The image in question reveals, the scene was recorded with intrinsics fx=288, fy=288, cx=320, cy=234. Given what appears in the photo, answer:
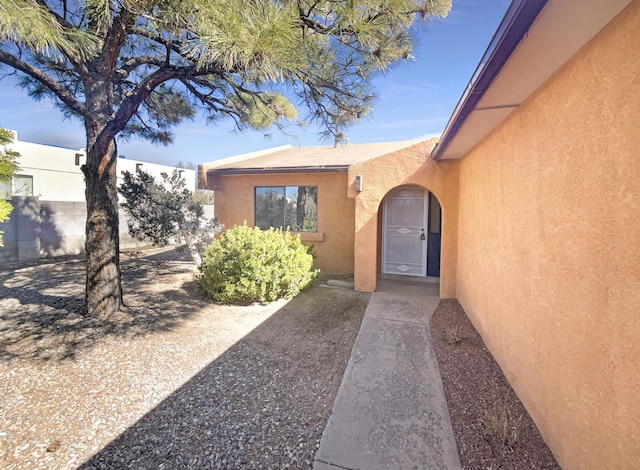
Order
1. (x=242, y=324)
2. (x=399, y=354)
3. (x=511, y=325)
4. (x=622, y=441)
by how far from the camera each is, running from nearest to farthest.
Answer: (x=622, y=441)
(x=511, y=325)
(x=399, y=354)
(x=242, y=324)

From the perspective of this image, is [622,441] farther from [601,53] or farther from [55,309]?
[55,309]

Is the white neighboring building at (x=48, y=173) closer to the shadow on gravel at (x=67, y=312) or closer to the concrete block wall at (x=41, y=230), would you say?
the concrete block wall at (x=41, y=230)

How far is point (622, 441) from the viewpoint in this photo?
171 cm

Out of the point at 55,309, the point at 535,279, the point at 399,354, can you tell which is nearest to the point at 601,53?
the point at 535,279

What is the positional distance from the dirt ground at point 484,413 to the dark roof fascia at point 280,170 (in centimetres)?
565

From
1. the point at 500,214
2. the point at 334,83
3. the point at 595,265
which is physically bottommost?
the point at 595,265

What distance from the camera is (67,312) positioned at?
520 cm

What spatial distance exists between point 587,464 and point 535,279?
1.47 meters

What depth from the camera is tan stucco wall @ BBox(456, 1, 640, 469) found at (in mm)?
1724

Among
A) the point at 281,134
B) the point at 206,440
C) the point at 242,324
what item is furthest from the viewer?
the point at 281,134

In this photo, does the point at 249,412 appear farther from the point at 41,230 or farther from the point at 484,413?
the point at 41,230

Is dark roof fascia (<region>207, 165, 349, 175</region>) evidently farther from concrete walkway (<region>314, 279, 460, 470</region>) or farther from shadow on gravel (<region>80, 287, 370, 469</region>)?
shadow on gravel (<region>80, 287, 370, 469</region>)

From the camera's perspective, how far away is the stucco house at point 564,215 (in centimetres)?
175

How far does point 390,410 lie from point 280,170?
767cm
